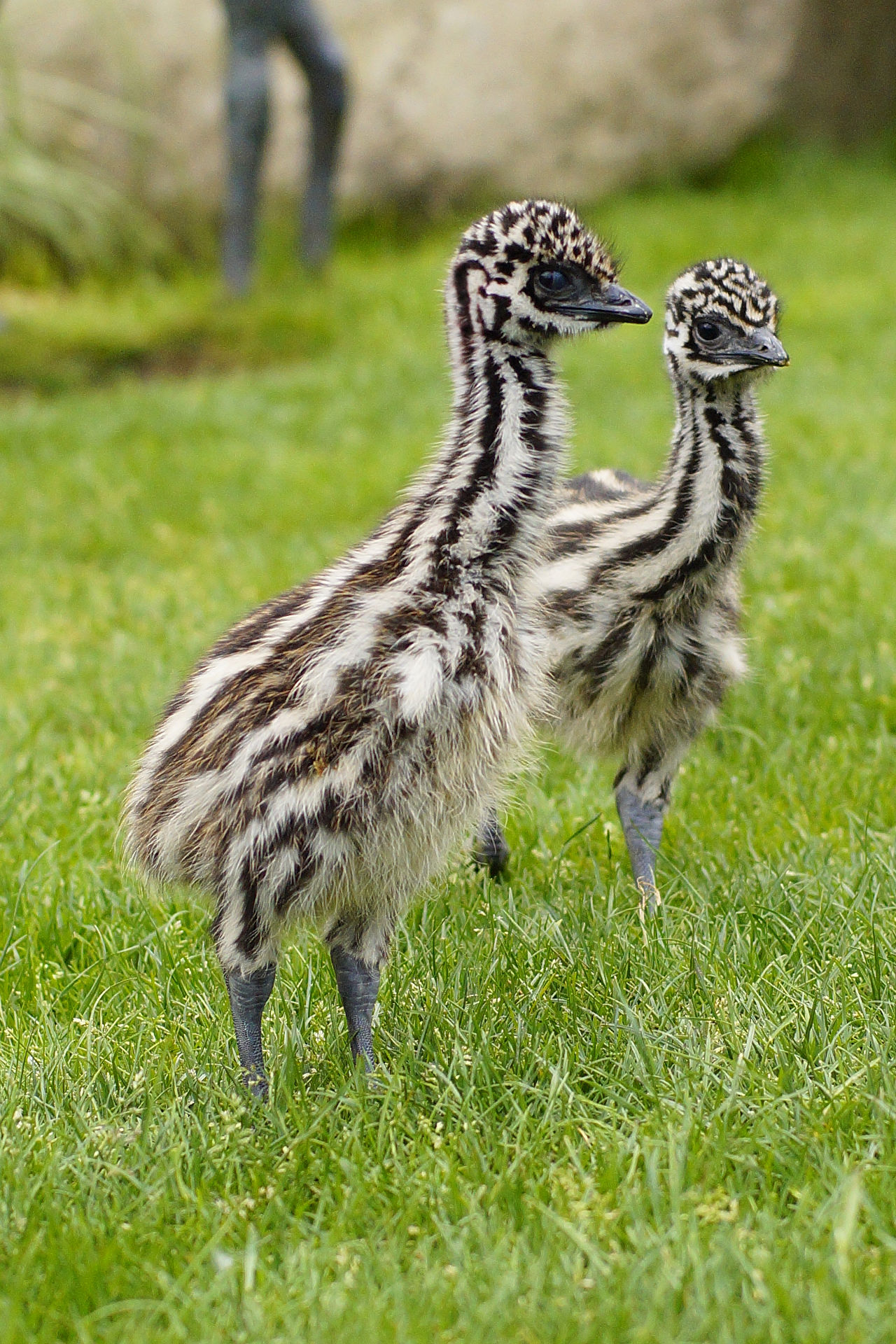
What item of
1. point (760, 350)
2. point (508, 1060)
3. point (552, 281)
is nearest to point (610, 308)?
point (552, 281)

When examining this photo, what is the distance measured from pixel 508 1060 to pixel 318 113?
34.3ft

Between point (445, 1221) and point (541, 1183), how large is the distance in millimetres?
241

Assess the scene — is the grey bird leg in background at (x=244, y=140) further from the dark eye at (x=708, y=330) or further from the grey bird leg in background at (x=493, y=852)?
the grey bird leg in background at (x=493, y=852)

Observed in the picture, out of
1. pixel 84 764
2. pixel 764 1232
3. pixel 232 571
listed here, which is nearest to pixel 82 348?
pixel 232 571

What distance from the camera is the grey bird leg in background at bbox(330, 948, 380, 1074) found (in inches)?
145

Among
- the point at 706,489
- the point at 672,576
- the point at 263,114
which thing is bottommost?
the point at 672,576

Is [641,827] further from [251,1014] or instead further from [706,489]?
[251,1014]

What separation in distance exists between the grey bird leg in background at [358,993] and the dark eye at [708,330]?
2.14m

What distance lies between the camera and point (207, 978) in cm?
421

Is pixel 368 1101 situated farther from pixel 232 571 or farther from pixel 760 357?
pixel 232 571

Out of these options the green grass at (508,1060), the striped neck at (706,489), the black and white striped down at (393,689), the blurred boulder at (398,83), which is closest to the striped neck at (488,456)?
the black and white striped down at (393,689)

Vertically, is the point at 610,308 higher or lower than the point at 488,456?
higher

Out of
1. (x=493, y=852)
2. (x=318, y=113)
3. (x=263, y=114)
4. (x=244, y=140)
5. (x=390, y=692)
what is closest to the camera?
(x=390, y=692)

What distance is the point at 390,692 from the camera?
3.38 m
